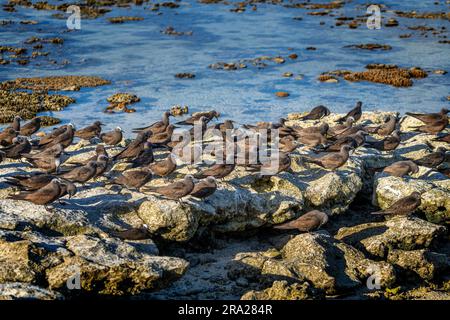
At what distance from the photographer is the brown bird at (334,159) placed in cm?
1341

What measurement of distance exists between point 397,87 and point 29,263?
19970mm

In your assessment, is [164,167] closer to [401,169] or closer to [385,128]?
[401,169]

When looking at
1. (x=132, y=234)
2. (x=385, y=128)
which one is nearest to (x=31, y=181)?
(x=132, y=234)

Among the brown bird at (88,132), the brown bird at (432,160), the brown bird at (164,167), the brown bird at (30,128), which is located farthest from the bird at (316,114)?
the brown bird at (30,128)

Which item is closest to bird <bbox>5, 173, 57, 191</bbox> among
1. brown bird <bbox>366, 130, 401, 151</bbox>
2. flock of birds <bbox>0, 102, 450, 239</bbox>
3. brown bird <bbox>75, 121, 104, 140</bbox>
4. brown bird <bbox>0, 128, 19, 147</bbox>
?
flock of birds <bbox>0, 102, 450, 239</bbox>

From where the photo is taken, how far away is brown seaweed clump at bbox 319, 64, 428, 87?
1014 inches

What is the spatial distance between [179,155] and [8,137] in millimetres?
4638

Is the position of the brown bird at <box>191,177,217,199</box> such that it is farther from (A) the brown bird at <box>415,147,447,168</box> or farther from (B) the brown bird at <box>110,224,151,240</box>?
(A) the brown bird at <box>415,147,447,168</box>

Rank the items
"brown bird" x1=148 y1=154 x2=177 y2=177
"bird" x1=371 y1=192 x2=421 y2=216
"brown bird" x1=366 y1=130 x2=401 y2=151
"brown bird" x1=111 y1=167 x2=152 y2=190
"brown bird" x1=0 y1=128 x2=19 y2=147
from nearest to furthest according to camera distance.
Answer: "brown bird" x1=111 y1=167 x2=152 y2=190 → "bird" x1=371 y1=192 x2=421 y2=216 → "brown bird" x1=148 y1=154 x2=177 y2=177 → "brown bird" x1=0 y1=128 x2=19 y2=147 → "brown bird" x1=366 y1=130 x2=401 y2=151

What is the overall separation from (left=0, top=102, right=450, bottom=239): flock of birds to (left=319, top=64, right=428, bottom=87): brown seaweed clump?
8393 mm

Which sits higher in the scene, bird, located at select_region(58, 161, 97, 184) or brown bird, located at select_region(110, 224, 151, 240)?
bird, located at select_region(58, 161, 97, 184)

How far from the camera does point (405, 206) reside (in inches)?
488

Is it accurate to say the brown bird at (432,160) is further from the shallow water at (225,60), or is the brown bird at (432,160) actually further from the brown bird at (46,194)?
the brown bird at (46,194)

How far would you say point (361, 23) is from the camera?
41594mm
